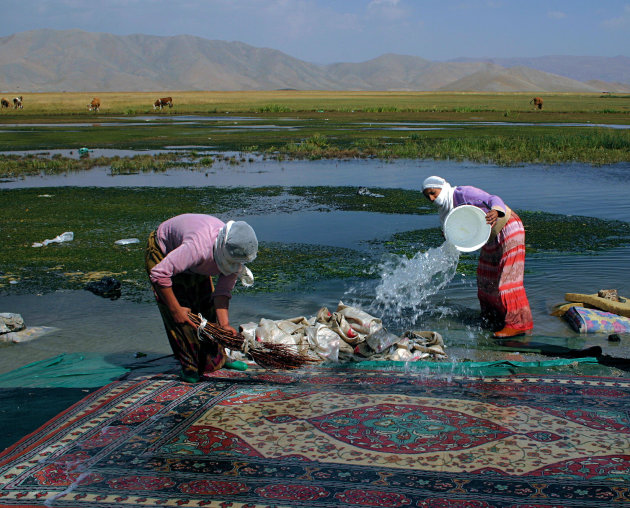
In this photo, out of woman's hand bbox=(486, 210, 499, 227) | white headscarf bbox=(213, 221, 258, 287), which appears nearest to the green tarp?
white headscarf bbox=(213, 221, 258, 287)

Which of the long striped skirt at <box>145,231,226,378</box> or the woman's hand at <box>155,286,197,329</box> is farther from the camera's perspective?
the long striped skirt at <box>145,231,226,378</box>

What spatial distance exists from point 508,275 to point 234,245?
114 inches

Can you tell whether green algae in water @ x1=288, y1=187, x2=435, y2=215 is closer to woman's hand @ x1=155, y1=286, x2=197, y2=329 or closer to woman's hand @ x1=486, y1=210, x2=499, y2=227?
woman's hand @ x1=486, y1=210, x2=499, y2=227

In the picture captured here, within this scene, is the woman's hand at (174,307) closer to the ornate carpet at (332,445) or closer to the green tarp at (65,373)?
the ornate carpet at (332,445)

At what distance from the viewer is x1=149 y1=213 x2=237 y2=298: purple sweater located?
4.16 meters

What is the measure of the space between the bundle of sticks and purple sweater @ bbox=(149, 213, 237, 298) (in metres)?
0.28

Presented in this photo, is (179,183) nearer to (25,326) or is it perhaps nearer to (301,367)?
(25,326)

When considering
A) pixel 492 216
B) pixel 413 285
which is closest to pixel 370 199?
pixel 413 285

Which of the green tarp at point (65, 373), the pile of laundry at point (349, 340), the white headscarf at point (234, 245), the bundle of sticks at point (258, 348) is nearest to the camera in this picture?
the white headscarf at point (234, 245)

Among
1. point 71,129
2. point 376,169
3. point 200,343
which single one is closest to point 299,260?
point 200,343

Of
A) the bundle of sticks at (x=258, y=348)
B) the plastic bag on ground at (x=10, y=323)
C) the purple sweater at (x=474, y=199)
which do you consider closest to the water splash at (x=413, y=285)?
the purple sweater at (x=474, y=199)

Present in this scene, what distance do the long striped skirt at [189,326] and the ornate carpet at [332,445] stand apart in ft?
0.46

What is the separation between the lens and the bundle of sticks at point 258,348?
14.7 ft

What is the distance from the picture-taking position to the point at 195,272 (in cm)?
447
